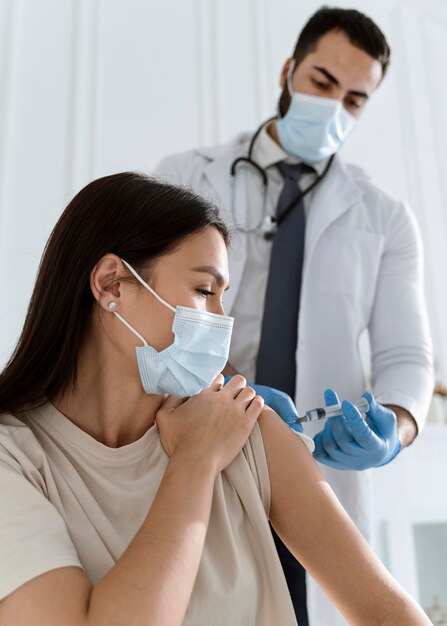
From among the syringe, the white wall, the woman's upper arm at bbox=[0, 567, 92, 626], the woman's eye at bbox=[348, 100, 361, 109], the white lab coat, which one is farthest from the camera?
the white wall

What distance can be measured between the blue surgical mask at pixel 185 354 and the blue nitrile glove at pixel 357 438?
272 mm

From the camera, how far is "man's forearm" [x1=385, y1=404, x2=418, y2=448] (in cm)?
149

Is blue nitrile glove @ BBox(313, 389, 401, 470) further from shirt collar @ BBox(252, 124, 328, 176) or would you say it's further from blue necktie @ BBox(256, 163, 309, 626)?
shirt collar @ BBox(252, 124, 328, 176)

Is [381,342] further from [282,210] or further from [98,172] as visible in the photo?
[98,172]

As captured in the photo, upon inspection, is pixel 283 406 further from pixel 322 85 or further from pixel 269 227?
pixel 322 85

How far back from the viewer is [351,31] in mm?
1719

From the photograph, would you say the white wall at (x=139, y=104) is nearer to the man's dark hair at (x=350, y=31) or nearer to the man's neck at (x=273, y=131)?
the man's neck at (x=273, y=131)

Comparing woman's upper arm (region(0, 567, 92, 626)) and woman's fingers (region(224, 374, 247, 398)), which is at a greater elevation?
woman's fingers (region(224, 374, 247, 398))

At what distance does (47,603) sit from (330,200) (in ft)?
4.27

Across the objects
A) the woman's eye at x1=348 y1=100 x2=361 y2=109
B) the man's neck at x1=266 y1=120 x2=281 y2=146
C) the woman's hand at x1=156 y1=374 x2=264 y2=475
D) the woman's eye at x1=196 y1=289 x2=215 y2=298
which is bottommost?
the woman's hand at x1=156 y1=374 x2=264 y2=475

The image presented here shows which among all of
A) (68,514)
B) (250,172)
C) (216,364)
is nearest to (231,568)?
(68,514)

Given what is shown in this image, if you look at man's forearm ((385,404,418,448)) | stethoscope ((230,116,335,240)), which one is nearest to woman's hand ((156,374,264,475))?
man's forearm ((385,404,418,448))

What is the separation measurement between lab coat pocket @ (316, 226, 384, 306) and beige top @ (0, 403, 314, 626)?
67 centimetres

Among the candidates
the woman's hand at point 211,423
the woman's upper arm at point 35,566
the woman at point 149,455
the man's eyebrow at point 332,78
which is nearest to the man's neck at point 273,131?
the man's eyebrow at point 332,78
